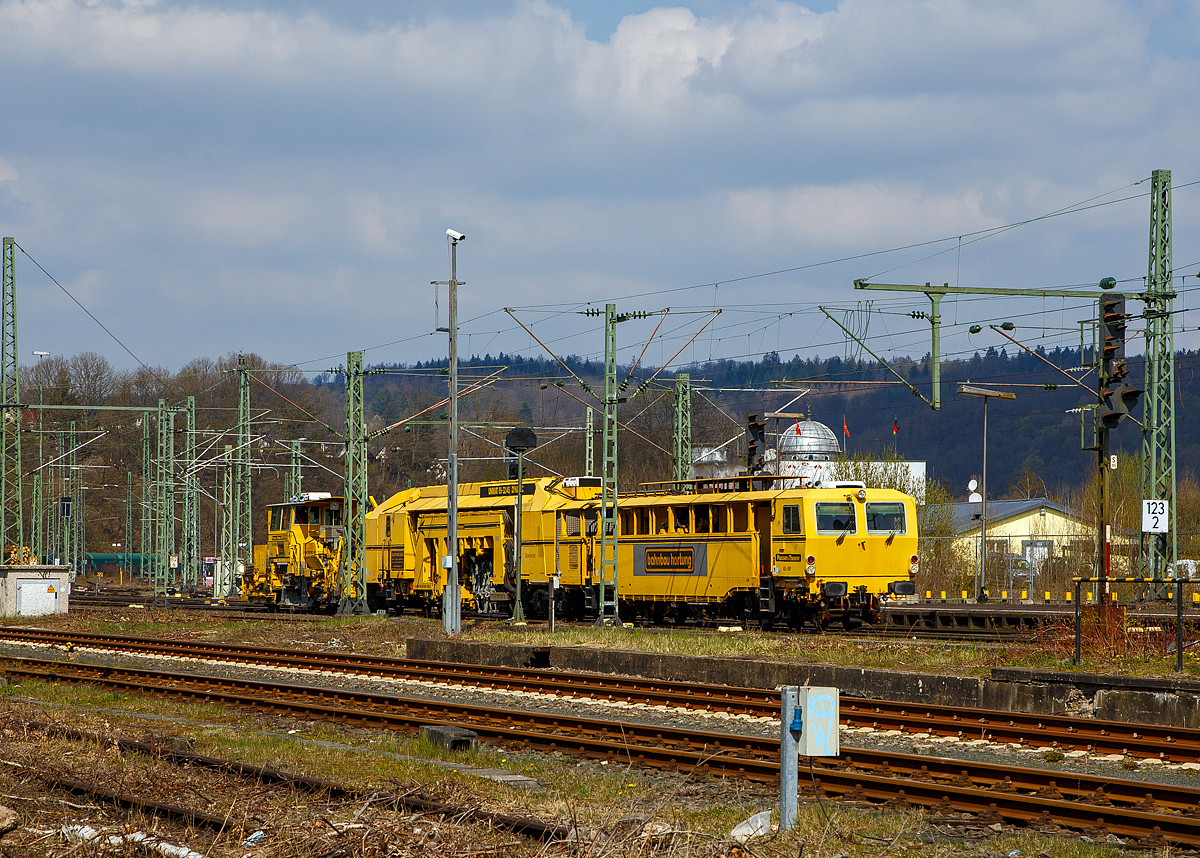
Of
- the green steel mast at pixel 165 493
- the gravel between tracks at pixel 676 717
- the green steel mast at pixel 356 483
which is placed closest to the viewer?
the gravel between tracks at pixel 676 717

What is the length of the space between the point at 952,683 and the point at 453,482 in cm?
1534

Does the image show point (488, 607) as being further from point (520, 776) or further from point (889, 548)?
point (520, 776)

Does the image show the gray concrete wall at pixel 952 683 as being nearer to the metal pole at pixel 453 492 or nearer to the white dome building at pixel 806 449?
the metal pole at pixel 453 492

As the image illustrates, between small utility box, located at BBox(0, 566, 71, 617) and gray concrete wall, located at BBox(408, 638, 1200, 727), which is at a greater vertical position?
gray concrete wall, located at BBox(408, 638, 1200, 727)

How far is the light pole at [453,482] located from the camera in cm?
2842

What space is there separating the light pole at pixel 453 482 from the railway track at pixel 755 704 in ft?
12.3

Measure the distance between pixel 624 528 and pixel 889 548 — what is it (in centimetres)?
755

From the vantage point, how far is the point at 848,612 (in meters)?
29.5

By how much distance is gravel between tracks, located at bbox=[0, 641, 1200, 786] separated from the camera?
12.2 m

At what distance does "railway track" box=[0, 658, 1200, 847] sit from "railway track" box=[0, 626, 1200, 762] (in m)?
1.98

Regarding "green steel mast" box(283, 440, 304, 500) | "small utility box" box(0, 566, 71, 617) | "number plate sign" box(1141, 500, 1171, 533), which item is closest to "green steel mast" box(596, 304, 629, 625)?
"number plate sign" box(1141, 500, 1171, 533)

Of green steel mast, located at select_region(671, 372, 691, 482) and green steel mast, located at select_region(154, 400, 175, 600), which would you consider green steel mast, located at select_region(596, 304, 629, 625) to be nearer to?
green steel mast, located at select_region(671, 372, 691, 482)

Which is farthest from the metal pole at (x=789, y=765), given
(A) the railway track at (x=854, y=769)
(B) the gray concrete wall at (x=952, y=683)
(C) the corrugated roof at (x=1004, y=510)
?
A: (C) the corrugated roof at (x=1004, y=510)

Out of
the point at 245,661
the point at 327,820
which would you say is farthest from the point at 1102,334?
the point at 245,661
